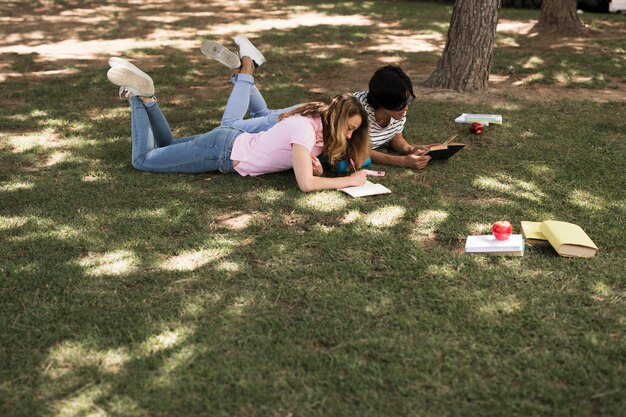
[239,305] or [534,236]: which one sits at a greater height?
[534,236]

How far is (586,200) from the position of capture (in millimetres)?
4848

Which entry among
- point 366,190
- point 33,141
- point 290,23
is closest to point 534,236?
point 366,190

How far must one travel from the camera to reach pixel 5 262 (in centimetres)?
400

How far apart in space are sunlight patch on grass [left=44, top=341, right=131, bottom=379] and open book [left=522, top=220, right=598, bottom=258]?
243cm

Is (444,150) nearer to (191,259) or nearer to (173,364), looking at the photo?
(191,259)

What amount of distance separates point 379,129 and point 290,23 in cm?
720

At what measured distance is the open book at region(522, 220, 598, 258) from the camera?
13.0ft

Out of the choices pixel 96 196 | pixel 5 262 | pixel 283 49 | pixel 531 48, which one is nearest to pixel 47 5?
pixel 283 49

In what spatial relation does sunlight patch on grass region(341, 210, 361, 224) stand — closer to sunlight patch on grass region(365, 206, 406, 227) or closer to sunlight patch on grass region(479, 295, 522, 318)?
sunlight patch on grass region(365, 206, 406, 227)

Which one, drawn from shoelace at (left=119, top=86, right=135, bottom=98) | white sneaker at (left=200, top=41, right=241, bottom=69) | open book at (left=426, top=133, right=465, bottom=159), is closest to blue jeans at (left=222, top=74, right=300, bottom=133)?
white sneaker at (left=200, top=41, right=241, bottom=69)

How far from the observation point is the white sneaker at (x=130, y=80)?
17.7ft

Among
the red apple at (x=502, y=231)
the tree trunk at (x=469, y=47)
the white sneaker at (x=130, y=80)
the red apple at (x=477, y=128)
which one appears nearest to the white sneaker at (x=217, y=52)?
the white sneaker at (x=130, y=80)

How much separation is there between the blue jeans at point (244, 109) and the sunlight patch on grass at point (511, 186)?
64.1 inches

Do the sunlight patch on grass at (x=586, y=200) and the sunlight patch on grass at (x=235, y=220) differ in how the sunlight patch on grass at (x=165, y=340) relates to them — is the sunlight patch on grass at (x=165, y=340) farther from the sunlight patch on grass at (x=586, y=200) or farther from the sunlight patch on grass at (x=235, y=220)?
the sunlight patch on grass at (x=586, y=200)
